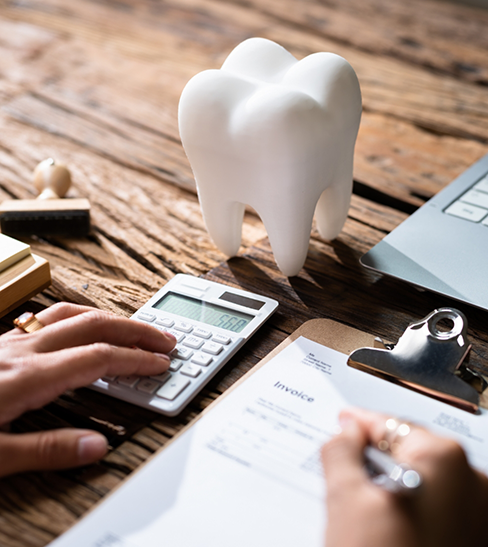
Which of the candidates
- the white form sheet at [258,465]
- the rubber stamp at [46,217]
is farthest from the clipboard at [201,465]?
the rubber stamp at [46,217]

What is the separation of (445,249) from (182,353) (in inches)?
14.4

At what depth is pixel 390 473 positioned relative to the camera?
0.39 m

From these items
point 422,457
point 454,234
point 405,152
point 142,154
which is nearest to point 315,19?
point 405,152

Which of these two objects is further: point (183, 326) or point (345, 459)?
point (183, 326)

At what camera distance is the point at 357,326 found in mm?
639

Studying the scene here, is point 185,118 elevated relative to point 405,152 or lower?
elevated

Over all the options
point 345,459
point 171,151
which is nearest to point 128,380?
point 345,459

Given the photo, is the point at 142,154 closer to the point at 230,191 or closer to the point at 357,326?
the point at 230,191

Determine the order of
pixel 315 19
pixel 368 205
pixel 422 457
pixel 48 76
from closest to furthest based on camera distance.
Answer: pixel 422 457
pixel 368 205
pixel 48 76
pixel 315 19

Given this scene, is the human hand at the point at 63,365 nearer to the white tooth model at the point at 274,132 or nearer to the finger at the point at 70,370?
the finger at the point at 70,370

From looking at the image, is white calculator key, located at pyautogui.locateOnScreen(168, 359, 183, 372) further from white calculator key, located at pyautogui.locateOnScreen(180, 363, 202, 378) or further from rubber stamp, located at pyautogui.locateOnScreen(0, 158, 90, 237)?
rubber stamp, located at pyautogui.locateOnScreen(0, 158, 90, 237)

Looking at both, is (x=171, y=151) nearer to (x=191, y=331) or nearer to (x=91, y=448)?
(x=191, y=331)

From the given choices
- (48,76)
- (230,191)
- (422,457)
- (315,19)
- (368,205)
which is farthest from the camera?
(315,19)

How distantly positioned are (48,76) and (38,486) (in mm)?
1156
